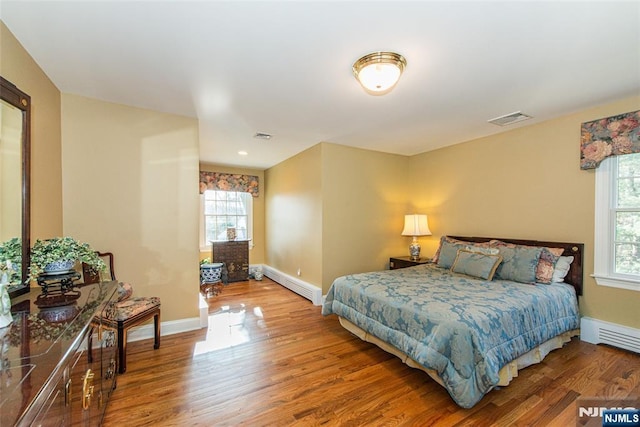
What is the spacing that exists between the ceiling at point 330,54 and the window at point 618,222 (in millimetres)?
706

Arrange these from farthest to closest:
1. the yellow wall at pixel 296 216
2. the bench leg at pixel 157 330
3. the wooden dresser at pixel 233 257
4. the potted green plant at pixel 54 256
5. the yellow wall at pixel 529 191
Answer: the wooden dresser at pixel 233 257 → the yellow wall at pixel 296 216 → the yellow wall at pixel 529 191 → the bench leg at pixel 157 330 → the potted green plant at pixel 54 256

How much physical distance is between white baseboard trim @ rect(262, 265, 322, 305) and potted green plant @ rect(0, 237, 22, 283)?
317cm

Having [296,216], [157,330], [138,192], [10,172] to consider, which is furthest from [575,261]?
[10,172]

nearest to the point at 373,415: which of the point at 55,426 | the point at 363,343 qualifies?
the point at 363,343

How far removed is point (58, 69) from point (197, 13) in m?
1.50

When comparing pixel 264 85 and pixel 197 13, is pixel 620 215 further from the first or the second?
pixel 197 13

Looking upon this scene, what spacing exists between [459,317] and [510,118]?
2.46 m

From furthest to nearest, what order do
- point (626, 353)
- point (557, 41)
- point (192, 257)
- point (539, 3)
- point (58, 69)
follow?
1. point (192, 257)
2. point (626, 353)
3. point (58, 69)
4. point (557, 41)
5. point (539, 3)

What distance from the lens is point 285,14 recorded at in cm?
156

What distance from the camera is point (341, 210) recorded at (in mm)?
4273

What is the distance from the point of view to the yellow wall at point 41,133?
1745 millimetres

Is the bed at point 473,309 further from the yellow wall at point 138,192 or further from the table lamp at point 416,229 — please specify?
the yellow wall at point 138,192

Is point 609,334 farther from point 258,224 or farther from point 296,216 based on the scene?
point 258,224

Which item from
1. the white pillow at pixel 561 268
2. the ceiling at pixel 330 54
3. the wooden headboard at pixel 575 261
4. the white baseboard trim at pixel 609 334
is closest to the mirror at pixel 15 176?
the ceiling at pixel 330 54
